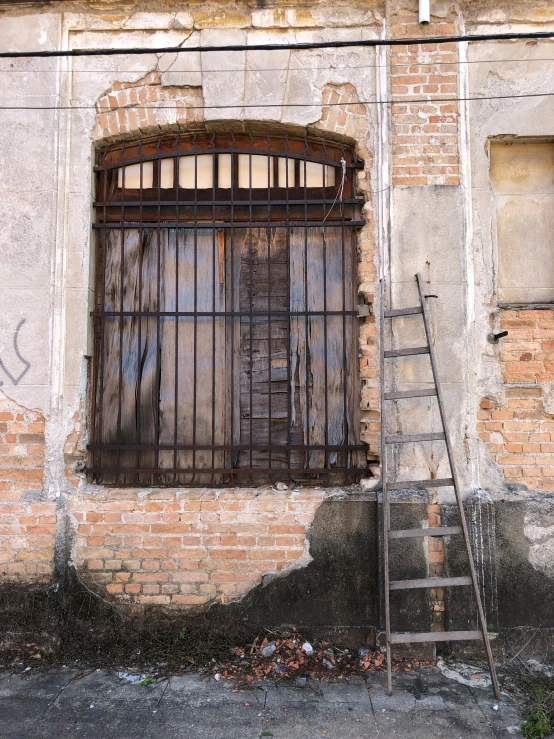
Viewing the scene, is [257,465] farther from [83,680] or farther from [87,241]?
[87,241]

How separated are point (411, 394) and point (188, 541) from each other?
6.13 ft

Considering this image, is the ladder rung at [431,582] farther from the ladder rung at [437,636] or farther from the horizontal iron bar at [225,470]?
the horizontal iron bar at [225,470]

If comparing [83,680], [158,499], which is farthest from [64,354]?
[83,680]

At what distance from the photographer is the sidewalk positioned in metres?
2.90

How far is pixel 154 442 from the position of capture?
4.09m

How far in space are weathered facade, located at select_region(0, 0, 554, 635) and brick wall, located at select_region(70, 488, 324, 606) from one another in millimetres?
14

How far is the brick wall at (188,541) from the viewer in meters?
3.79

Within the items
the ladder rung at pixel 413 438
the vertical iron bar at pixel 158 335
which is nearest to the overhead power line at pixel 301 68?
the vertical iron bar at pixel 158 335

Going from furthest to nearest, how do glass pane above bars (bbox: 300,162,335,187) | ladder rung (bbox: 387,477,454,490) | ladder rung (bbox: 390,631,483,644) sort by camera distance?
glass pane above bars (bbox: 300,162,335,187) → ladder rung (bbox: 387,477,454,490) → ladder rung (bbox: 390,631,483,644)

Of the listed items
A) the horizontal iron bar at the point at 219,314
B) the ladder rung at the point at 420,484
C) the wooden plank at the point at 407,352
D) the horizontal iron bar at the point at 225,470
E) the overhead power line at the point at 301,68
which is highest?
the overhead power line at the point at 301,68

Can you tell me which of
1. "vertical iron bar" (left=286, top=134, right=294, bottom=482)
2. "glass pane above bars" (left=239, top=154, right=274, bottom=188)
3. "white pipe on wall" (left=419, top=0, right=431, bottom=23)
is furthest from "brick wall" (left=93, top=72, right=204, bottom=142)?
"white pipe on wall" (left=419, top=0, right=431, bottom=23)

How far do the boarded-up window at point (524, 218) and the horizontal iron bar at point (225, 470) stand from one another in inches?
70.0

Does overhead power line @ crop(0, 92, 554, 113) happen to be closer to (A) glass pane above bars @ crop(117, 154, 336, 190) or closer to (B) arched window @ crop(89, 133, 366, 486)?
(B) arched window @ crop(89, 133, 366, 486)

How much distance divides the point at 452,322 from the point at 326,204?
1.30 metres
